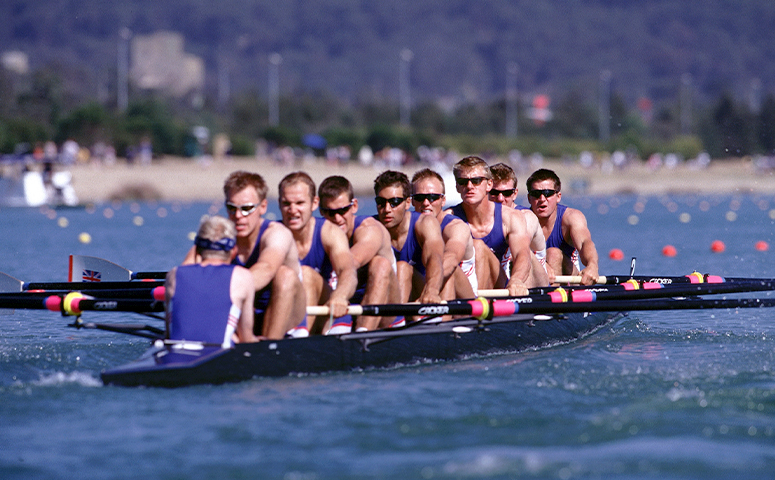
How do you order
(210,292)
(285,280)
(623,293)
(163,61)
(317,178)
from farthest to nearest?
(163,61) → (317,178) → (623,293) → (285,280) → (210,292)

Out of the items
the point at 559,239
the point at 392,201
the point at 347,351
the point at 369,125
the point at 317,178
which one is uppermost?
the point at 369,125

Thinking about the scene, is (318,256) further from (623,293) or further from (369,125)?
(369,125)

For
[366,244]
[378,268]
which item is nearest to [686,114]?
[378,268]

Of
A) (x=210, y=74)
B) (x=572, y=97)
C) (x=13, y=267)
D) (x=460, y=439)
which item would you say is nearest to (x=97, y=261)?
(x=460, y=439)

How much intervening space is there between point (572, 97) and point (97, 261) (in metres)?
107

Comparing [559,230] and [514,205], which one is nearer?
[514,205]

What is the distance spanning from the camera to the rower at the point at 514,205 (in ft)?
32.0

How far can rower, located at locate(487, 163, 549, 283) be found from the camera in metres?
9.75

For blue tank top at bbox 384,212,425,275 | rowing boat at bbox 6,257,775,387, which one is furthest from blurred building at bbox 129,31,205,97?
blue tank top at bbox 384,212,425,275

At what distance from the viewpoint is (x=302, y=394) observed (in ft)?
22.9

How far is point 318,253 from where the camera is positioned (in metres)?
7.79

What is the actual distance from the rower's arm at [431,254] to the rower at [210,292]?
176 centimetres

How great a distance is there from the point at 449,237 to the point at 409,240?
38 cm

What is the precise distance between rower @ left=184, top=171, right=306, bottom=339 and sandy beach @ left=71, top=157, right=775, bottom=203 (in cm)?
2627
